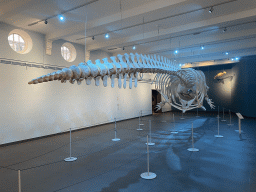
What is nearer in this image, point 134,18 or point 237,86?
point 134,18

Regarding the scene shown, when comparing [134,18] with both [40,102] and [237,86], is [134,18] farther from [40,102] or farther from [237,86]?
[237,86]

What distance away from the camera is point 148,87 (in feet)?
59.0

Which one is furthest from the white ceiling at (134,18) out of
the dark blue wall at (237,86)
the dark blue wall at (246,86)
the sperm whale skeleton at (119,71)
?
the dark blue wall at (237,86)

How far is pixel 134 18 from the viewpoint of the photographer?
25.7 ft

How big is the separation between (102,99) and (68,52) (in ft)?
11.9

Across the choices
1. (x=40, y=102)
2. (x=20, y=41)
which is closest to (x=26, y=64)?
(x=20, y=41)

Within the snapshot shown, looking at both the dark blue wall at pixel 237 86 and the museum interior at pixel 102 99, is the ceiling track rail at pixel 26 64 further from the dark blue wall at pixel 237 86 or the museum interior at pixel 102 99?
the dark blue wall at pixel 237 86

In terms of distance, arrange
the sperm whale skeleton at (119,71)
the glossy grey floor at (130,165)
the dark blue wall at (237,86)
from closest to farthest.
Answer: the sperm whale skeleton at (119,71)
the glossy grey floor at (130,165)
the dark blue wall at (237,86)

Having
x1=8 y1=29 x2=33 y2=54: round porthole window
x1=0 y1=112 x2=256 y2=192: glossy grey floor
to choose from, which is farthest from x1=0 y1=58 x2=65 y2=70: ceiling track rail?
x1=0 y1=112 x2=256 y2=192: glossy grey floor

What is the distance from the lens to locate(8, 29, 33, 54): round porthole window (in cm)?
821

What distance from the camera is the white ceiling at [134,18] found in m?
6.57

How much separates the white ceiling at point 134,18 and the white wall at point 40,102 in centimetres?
115

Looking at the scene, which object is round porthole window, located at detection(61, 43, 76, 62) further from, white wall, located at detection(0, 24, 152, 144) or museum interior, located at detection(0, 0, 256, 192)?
white wall, located at detection(0, 24, 152, 144)

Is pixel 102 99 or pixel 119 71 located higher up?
pixel 119 71
